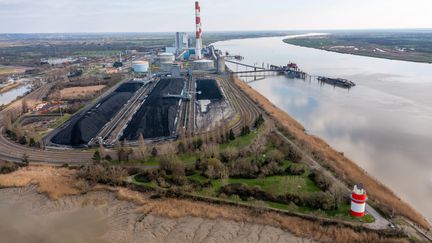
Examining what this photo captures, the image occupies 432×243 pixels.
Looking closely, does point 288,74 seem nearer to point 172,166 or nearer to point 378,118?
point 378,118

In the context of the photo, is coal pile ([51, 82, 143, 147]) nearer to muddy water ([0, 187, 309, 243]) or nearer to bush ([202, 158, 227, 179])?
muddy water ([0, 187, 309, 243])

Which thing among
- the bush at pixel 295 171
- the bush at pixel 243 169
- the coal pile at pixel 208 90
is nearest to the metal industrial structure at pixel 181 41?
the coal pile at pixel 208 90

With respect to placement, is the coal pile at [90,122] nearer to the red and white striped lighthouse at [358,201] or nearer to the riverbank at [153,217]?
the riverbank at [153,217]

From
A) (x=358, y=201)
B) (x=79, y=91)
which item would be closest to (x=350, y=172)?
(x=358, y=201)

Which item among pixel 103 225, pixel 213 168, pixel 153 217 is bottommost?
pixel 103 225

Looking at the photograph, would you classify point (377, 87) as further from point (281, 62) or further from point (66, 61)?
point (66, 61)
